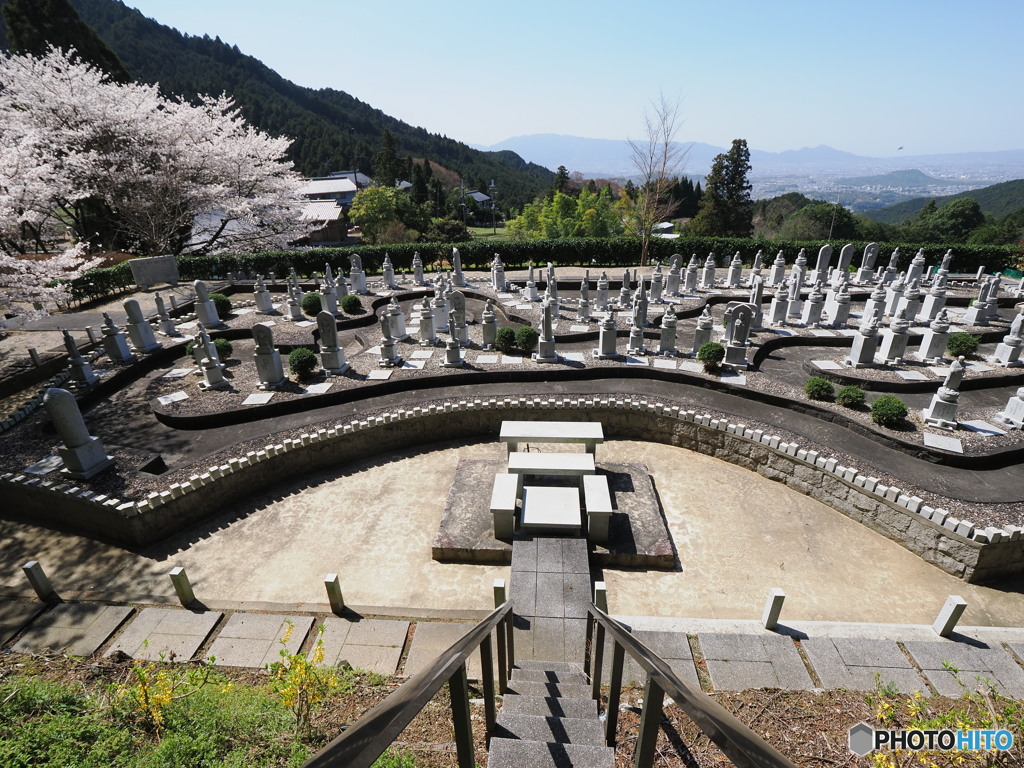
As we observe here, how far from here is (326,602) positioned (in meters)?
8.05

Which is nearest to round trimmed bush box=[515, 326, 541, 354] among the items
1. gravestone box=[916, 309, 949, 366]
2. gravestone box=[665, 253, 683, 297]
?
gravestone box=[665, 253, 683, 297]

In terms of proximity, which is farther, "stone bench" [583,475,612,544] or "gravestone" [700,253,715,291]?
"gravestone" [700,253,715,291]

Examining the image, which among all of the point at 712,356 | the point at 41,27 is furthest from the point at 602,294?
the point at 41,27

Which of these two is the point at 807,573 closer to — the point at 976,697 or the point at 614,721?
the point at 976,697

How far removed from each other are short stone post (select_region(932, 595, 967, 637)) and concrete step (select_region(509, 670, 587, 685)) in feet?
17.9

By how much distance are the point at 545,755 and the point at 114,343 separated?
18277 millimetres

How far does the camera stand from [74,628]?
23.8ft

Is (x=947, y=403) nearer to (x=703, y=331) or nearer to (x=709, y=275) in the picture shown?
(x=703, y=331)

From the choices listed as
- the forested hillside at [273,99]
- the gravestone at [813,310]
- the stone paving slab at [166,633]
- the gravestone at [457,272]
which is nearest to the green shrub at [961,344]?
the gravestone at [813,310]

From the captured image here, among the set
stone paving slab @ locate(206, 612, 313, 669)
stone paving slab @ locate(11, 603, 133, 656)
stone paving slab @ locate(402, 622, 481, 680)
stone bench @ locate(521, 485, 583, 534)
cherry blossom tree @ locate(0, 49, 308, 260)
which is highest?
cherry blossom tree @ locate(0, 49, 308, 260)

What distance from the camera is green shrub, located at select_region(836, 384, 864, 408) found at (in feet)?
38.7

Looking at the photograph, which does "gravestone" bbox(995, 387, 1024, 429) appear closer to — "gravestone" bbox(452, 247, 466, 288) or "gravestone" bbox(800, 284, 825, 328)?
"gravestone" bbox(800, 284, 825, 328)

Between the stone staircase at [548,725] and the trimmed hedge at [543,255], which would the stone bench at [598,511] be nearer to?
the stone staircase at [548,725]

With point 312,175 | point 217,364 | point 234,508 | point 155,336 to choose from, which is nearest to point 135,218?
point 155,336
